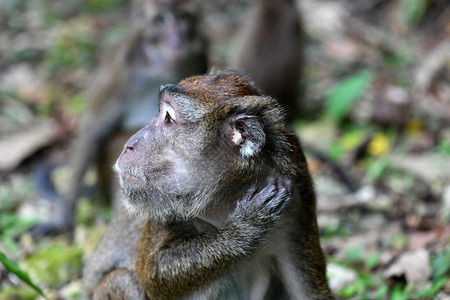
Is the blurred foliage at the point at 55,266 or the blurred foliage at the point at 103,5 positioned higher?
the blurred foliage at the point at 103,5

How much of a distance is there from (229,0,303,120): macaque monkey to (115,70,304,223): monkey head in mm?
6368

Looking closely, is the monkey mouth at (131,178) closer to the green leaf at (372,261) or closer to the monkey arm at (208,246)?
the monkey arm at (208,246)

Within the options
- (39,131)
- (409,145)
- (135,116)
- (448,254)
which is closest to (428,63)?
(409,145)

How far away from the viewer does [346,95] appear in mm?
9094

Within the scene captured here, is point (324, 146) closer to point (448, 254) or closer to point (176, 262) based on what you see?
point (448, 254)

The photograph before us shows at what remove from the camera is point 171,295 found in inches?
155

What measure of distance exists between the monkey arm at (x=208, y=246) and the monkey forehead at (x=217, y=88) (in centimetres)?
55

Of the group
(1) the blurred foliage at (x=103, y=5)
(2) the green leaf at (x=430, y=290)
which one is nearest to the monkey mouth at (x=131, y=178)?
(2) the green leaf at (x=430, y=290)

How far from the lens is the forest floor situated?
19.3 feet

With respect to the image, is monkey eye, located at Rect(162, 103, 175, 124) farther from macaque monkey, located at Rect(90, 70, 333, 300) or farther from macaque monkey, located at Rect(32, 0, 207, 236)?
macaque monkey, located at Rect(32, 0, 207, 236)

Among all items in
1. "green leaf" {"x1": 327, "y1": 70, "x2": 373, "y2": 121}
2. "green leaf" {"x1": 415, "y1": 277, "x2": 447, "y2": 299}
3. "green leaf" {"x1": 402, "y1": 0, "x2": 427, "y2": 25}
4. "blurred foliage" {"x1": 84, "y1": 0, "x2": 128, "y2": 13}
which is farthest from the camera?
"blurred foliage" {"x1": 84, "y1": 0, "x2": 128, "y2": 13}

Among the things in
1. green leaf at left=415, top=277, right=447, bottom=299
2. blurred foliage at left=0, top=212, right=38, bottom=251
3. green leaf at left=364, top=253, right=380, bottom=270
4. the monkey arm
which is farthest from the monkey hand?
blurred foliage at left=0, top=212, right=38, bottom=251

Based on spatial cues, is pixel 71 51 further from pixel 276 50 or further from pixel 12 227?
pixel 12 227

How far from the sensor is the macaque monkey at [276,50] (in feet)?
33.5
